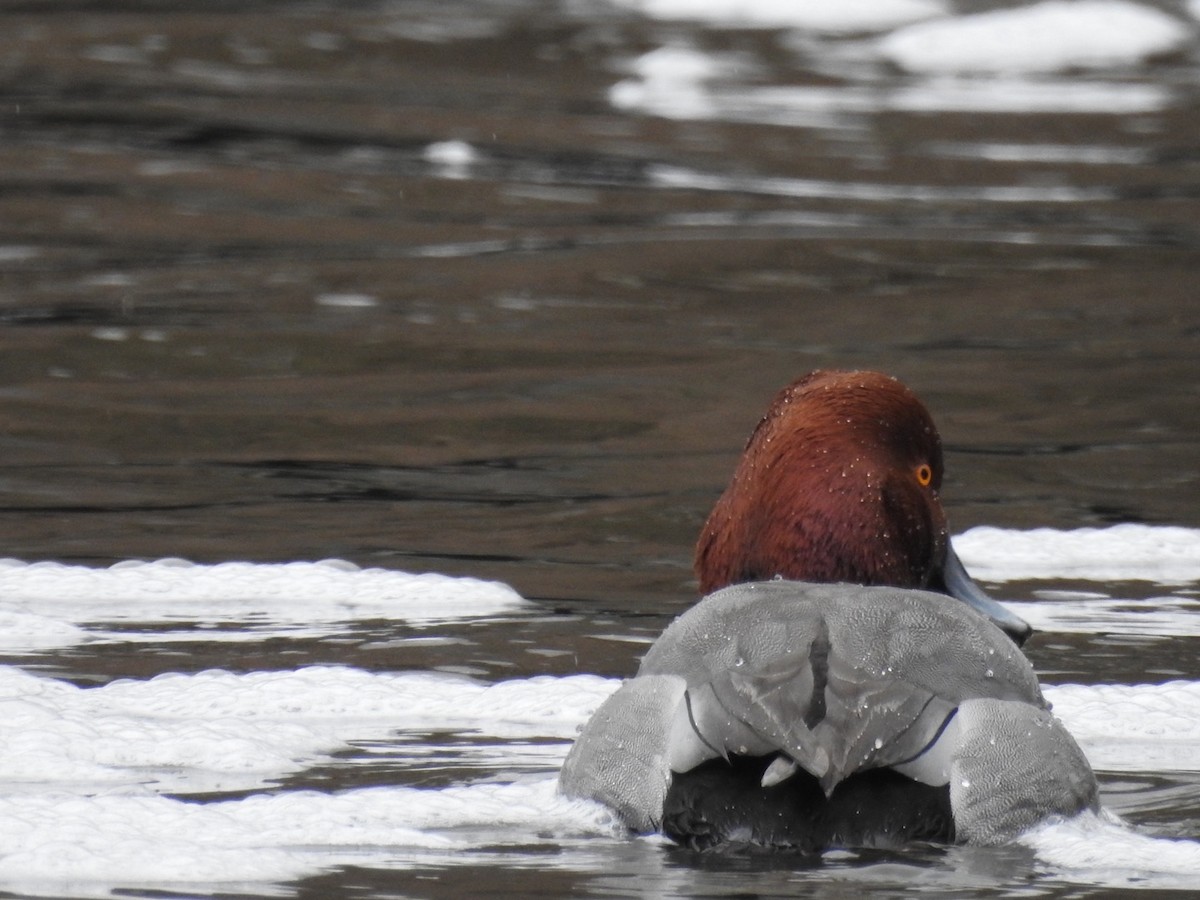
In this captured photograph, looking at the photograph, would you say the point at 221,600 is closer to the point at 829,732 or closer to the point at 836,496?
the point at 836,496

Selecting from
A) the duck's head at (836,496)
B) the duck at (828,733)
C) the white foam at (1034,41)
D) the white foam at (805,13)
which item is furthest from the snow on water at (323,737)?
the white foam at (805,13)

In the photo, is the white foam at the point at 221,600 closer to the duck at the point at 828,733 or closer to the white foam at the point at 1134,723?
the white foam at the point at 1134,723

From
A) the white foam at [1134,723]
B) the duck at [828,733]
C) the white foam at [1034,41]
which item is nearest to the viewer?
the duck at [828,733]

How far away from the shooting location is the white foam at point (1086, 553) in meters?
6.04

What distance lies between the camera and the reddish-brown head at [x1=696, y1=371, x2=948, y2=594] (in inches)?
164

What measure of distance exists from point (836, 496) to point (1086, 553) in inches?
87.6

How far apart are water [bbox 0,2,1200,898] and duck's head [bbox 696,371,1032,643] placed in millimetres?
508

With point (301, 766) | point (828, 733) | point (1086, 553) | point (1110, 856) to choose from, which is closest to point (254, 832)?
point (301, 766)

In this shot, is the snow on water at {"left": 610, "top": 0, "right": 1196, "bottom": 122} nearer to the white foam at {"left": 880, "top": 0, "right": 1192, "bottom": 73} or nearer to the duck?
the white foam at {"left": 880, "top": 0, "right": 1192, "bottom": 73}

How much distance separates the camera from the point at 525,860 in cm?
354

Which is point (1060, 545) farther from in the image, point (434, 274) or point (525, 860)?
point (434, 274)

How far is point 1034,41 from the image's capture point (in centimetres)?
1639

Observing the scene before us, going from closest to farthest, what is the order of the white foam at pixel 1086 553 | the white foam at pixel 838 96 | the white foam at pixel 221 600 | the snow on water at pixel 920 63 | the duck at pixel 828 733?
1. the duck at pixel 828 733
2. the white foam at pixel 221 600
3. the white foam at pixel 1086 553
4. the white foam at pixel 838 96
5. the snow on water at pixel 920 63

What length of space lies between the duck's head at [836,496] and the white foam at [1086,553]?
1.60 metres
